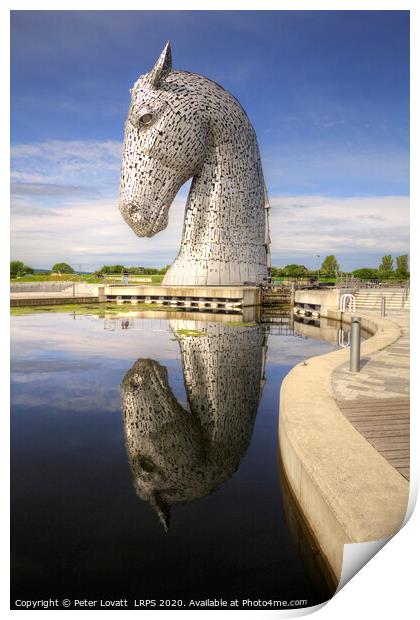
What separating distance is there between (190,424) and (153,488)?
111 centimetres

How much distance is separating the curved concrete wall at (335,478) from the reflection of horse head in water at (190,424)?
60 cm

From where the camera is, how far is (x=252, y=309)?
49.4 ft

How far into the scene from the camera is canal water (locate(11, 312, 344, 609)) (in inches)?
86.0

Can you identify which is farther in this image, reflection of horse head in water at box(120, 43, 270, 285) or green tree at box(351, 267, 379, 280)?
green tree at box(351, 267, 379, 280)

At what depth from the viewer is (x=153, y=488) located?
3.02m

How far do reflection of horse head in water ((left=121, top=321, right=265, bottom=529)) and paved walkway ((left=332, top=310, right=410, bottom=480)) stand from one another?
92 centimetres

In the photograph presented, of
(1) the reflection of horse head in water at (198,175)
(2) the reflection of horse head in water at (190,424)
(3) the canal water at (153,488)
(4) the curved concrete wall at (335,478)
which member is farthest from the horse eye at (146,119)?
(4) the curved concrete wall at (335,478)

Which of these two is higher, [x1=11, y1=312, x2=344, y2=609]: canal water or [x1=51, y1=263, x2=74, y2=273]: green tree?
[x1=51, y1=263, x2=74, y2=273]: green tree

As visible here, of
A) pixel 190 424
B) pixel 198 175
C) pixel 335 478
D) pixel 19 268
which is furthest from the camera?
pixel 198 175

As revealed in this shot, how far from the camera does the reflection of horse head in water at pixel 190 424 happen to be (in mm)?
3086

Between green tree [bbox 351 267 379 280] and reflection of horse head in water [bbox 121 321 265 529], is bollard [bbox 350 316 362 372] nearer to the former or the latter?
reflection of horse head in water [bbox 121 321 265 529]

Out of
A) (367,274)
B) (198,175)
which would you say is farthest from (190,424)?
(367,274)

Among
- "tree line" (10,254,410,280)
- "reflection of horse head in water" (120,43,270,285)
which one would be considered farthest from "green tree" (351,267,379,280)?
"reflection of horse head in water" (120,43,270,285)

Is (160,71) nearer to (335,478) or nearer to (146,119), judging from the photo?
(146,119)
